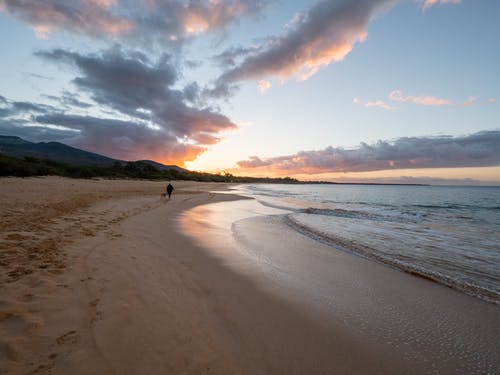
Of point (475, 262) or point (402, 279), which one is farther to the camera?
point (475, 262)

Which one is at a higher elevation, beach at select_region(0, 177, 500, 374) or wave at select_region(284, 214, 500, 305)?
beach at select_region(0, 177, 500, 374)

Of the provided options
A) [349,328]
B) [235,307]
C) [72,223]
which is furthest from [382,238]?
[72,223]

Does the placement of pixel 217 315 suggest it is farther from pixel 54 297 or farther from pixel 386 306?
pixel 386 306

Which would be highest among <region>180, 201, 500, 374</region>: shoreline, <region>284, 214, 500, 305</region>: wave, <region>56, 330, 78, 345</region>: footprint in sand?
<region>56, 330, 78, 345</region>: footprint in sand

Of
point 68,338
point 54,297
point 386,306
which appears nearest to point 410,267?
point 386,306

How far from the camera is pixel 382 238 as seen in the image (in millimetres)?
10570

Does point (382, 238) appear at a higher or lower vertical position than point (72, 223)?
lower

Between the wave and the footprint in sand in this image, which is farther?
the wave

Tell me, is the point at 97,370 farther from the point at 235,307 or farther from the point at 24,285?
the point at 24,285

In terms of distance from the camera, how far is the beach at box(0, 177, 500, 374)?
2.59 m

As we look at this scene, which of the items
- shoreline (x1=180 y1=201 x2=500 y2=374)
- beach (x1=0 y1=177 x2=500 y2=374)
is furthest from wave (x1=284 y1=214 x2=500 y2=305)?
beach (x1=0 y1=177 x2=500 y2=374)

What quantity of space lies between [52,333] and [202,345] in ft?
5.88

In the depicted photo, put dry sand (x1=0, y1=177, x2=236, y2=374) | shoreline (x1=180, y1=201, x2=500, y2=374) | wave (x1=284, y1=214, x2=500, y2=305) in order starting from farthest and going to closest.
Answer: wave (x1=284, y1=214, x2=500, y2=305), shoreline (x1=180, y1=201, x2=500, y2=374), dry sand (x1=0, y1=177, x2=236, y2=374)

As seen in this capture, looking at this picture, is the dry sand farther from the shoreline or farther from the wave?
the wave
